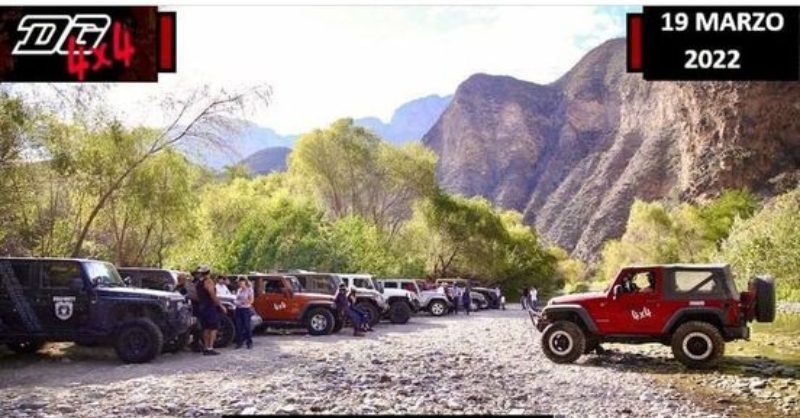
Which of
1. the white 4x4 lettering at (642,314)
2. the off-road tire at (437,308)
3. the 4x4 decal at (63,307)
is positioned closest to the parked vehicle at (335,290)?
the 4x4 decal at (63,307)

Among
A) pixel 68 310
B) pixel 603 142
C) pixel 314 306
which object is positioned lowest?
pixel 314 306

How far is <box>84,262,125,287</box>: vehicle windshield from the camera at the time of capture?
14547mm

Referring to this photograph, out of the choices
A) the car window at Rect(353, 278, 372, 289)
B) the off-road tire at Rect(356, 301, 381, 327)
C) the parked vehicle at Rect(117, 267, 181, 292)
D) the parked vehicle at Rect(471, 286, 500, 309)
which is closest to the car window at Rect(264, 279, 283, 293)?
the parked vehicle at Rect(117, 267, 181, 292)

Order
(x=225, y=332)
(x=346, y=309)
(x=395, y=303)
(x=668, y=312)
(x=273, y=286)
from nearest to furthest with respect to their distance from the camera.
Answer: (x=668, y=312), (x=225, y=332), (x=273, y=286), (x=346, y=309), (x=395, y=303)

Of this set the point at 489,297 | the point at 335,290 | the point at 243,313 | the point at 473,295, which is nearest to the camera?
the point at 243,313

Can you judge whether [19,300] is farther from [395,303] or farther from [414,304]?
[414,304]

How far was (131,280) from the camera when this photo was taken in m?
17.7

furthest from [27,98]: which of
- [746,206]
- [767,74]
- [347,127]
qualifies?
[746,206]

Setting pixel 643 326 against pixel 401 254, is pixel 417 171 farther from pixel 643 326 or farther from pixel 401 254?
pixel 643 326

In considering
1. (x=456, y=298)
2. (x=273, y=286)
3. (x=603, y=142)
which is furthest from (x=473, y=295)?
(x=603, y=142)

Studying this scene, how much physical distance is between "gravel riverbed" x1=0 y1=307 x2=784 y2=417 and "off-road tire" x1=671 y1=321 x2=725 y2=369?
30.6 inches

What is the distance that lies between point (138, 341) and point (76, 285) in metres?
1.56

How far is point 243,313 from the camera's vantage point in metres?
17.1

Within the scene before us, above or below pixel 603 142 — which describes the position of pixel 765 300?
below
